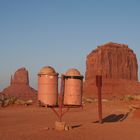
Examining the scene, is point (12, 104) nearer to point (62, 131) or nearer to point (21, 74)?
point (62, 131)

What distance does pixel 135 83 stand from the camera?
128500mm

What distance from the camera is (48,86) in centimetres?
1784

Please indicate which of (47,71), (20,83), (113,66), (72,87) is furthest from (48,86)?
(20,83)

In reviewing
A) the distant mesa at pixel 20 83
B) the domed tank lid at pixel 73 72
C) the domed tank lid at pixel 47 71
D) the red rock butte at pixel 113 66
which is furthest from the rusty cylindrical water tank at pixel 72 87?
the distant mesa at pixel 20 83

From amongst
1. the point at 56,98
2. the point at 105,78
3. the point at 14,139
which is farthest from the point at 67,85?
the point at 105,78

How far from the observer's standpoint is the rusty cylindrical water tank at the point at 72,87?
1814 cm

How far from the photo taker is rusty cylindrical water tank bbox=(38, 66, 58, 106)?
17.8 metres

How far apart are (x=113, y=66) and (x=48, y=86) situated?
117062 millimetres

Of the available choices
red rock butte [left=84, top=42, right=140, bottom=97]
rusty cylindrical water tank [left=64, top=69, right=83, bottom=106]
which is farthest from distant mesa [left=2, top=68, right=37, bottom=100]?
rusty cylindrical water tank [left=64, top=69, right=83, bottom=106]

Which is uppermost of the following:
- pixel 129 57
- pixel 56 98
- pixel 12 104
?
pixel 129 57

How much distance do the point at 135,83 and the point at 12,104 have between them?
88.1m

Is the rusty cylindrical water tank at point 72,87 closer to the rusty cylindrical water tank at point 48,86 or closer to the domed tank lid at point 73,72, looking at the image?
the domed tank lid at point 73,72

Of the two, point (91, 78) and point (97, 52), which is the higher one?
point (97, 52)

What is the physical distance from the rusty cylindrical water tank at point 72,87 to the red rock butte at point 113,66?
106m
